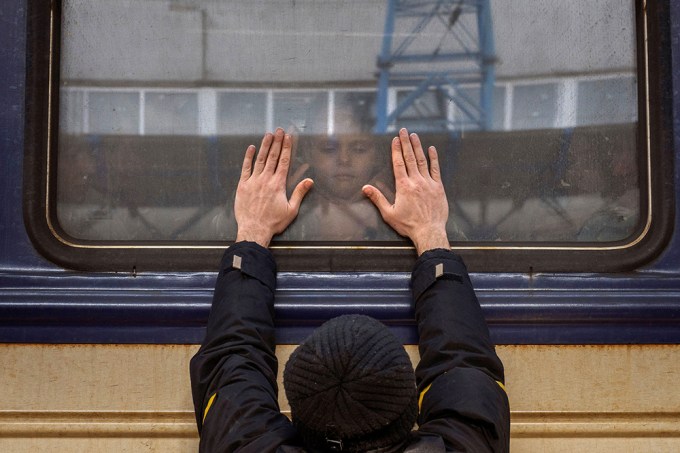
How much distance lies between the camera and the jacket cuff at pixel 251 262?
1521mm

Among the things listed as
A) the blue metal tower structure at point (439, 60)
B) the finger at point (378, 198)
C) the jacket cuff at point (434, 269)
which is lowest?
the jacket cuff at point (434, 269)

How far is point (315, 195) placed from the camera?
164cm

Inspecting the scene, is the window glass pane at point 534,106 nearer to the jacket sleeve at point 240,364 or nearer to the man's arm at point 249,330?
the man's arm at point 249,330

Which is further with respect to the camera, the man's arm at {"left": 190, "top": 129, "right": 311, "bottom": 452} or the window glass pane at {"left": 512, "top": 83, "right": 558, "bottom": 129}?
the window glass pane at {"left": 512, "top": 83, "right": 558, "bottom": 129}

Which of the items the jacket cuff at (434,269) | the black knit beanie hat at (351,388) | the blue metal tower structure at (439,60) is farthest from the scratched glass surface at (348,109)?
the black knit beanie hat at (351,388)

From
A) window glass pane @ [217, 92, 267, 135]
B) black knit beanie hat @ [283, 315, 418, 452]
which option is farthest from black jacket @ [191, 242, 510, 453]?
window glass pane @ [217, 92, 267, 135]

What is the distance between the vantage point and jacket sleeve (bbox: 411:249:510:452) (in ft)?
4.30

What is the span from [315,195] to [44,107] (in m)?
0.61

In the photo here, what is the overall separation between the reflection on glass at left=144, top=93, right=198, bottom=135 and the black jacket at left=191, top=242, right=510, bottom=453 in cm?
29

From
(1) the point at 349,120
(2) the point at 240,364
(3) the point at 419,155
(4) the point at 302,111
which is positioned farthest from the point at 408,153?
(2) the point at 240,364

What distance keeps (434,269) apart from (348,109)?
397mm

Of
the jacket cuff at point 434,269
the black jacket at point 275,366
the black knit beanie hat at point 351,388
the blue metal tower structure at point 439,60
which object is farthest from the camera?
the blue metal tower structure at point 439,60

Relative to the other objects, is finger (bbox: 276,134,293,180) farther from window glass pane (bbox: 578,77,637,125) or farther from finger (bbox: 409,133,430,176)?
window glass pane (bbox: 578,77,637,125)

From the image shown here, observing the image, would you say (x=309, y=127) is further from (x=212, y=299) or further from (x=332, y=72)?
(x=212, y=299)
